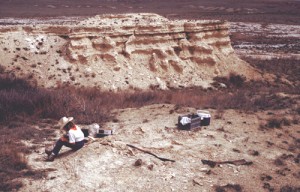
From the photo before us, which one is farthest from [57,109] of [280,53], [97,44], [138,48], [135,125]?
[280,53]

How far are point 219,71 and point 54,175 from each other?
17314mm

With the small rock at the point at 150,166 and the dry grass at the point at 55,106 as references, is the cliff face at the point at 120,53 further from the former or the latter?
the small rock at the point at 150,166

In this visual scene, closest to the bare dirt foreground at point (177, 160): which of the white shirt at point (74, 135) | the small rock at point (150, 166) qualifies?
the small rock at point (150, 166)

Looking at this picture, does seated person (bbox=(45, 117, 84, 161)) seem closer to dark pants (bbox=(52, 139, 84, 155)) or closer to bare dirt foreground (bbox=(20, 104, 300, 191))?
dark pants (bbox=(52, 139, 84, 155))

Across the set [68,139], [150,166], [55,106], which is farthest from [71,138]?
[55,106]

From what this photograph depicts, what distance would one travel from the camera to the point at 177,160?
1013 centimetres

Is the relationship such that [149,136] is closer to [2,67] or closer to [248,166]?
[248,166]

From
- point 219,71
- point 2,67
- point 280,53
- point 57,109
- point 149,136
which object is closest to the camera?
point 149,136

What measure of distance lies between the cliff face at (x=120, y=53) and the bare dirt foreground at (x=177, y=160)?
7.96 meters

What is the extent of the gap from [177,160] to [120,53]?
42.8 feet

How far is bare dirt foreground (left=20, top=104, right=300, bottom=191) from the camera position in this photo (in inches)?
350

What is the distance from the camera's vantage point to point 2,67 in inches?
752

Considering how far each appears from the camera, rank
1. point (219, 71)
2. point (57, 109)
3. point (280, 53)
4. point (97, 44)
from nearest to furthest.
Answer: point (57, 109) < point (97, 44) < point (219, 71) < point (280, 53)

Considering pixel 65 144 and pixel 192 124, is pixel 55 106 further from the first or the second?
pixel 192 124
